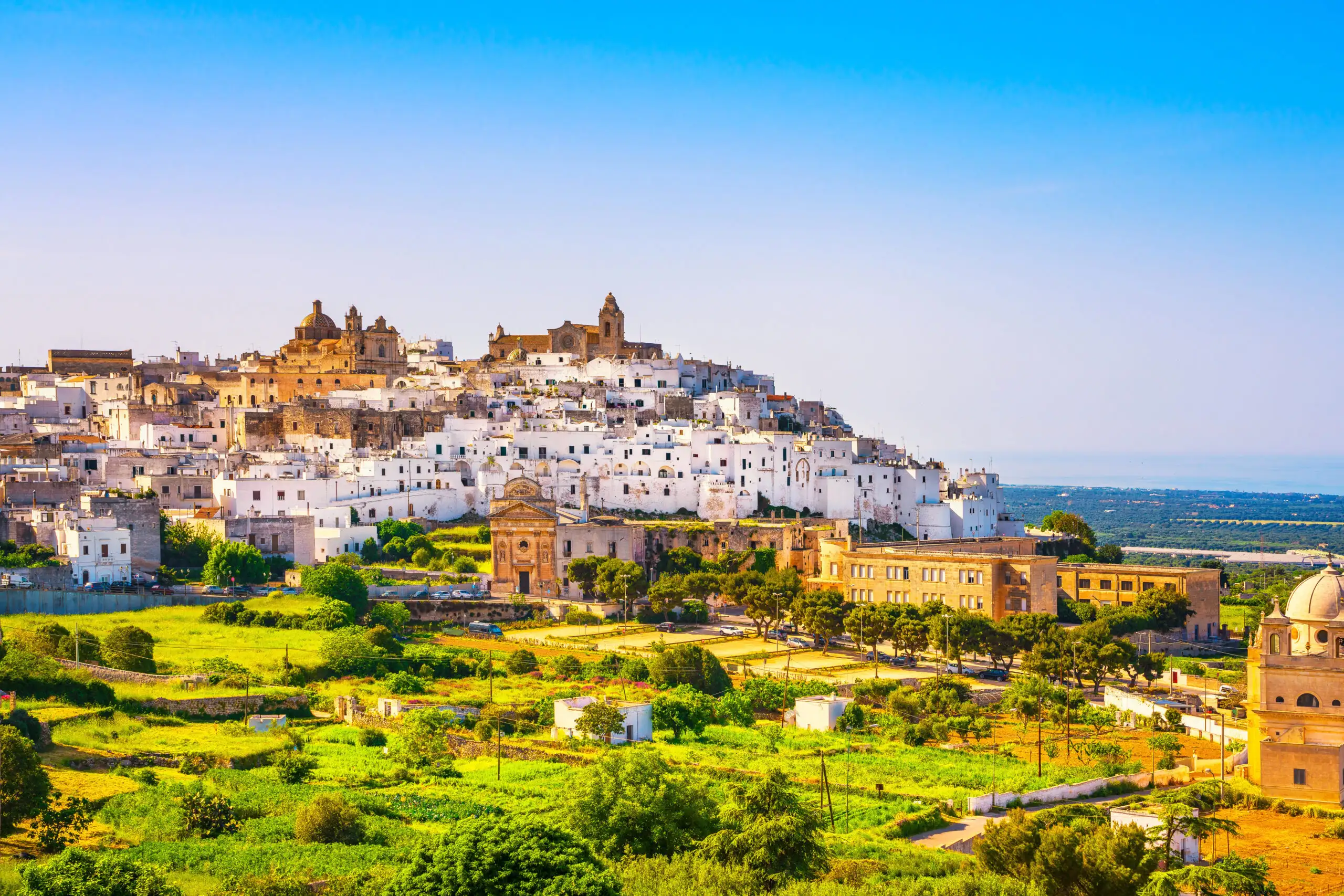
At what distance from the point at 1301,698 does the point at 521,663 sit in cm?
2180

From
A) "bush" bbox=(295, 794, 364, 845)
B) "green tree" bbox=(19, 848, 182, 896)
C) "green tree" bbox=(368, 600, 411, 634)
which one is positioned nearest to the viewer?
"green tree" bbox=(19, 848, 182, 896)

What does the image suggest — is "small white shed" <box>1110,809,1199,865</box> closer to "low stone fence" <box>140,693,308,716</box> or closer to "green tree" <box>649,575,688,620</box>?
"low stone fence" <box>140,693,308,716</box>

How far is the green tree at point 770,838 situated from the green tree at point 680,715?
35.9 feet

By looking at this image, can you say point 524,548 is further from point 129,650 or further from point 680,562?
point 129,650

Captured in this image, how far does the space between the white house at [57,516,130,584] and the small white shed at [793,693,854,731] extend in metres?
24.2

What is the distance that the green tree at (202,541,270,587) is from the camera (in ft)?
176

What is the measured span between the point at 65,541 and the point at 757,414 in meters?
35.8

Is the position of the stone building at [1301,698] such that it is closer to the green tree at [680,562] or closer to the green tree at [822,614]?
the green tree at [822,614]

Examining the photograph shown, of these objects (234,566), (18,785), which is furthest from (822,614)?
(18,785)

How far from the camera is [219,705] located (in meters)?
37.6

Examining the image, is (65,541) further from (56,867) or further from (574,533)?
(56,867)

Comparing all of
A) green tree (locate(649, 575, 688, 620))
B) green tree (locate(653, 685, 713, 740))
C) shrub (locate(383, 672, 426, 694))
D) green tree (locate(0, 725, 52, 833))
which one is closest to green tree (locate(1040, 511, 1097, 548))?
green tree (locate(649, 575, 688, 620))

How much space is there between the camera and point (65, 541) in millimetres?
50938

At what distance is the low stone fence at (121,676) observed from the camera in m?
38.6
